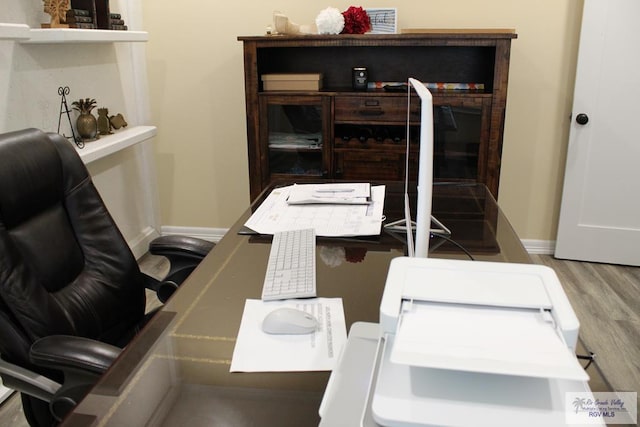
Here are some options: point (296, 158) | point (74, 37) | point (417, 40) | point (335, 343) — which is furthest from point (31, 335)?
point (417, 40)

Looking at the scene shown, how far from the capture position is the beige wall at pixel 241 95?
11.0ft

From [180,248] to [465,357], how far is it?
128cm

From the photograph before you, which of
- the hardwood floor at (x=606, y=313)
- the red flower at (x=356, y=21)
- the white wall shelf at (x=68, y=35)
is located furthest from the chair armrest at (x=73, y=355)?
the red flower at (x=356, y=21)

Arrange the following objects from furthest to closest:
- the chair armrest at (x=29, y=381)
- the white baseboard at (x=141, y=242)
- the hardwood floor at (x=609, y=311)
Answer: the white baseboard at (x=141, y=242) → the hardwood floor at (x=609, y=311) → the chair armrest at (x=29, y=381)

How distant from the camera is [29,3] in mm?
2480

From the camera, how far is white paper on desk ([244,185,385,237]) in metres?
1.73

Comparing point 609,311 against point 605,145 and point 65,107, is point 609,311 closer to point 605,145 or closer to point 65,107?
point 605,145

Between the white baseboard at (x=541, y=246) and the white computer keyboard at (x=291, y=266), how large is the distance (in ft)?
7.94

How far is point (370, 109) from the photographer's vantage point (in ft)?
10.3

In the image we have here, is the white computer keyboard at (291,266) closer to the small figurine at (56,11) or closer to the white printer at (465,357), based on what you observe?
the white printer at (465,357)

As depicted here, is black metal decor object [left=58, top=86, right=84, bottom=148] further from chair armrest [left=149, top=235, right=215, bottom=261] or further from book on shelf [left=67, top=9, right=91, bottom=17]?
chair armrest [left=149, top=235, right=215, bottom=261]

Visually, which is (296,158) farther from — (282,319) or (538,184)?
(282,319)

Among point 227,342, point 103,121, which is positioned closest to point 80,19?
point 103,121

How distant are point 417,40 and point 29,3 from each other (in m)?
1.83
